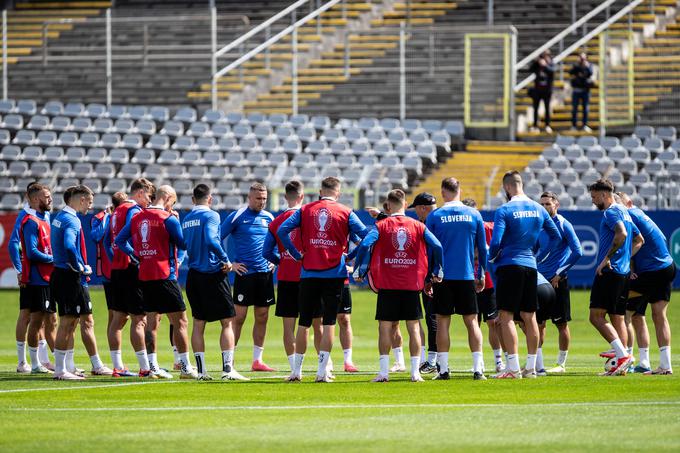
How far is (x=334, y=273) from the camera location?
15.1m

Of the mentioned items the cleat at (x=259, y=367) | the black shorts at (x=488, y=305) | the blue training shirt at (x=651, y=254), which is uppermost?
the blue training shirt at (x=651, y=254)

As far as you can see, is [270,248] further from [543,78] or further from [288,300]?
[543,78]

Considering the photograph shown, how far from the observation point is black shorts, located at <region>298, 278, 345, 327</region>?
15008 millimetres

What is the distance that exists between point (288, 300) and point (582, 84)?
21.6 meters

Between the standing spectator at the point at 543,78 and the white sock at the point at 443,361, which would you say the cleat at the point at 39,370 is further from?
the standing spectator at the point at 543,78

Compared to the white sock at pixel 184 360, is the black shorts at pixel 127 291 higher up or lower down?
higher up

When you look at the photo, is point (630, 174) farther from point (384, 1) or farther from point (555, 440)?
point (555, 440)

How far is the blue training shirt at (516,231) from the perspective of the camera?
49.6 feet

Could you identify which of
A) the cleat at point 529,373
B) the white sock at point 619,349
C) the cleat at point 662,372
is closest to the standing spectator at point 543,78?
the cleat at point 662,372

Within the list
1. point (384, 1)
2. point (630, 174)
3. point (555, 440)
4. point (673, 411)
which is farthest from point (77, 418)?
point (384, 1)

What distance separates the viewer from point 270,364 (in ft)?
61.8

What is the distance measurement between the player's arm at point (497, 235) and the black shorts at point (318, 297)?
1.65 m

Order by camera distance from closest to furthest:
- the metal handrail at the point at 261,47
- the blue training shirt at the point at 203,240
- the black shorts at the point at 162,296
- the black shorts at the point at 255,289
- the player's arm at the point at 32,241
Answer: the blue training shirt at the point at 203,240 < the black shorts at the point at 162,296 < the player's arm at the point at 32,241 < the black shorts at the point at 255,289 < the metal handrail at the point at 261,47

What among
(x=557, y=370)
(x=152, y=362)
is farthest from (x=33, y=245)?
(x=557, y=370)
